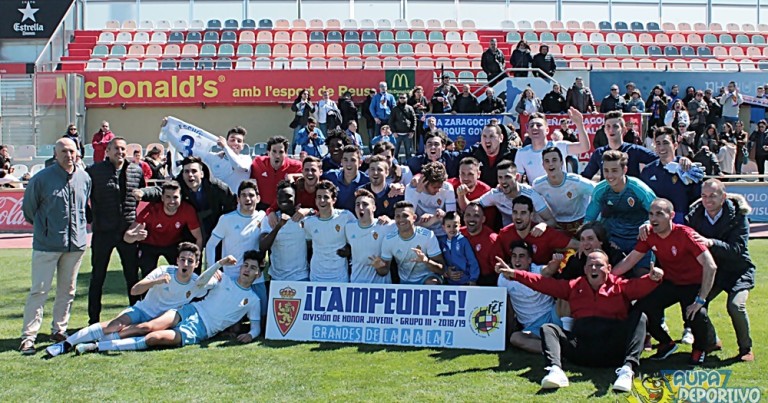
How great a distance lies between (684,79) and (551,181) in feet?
57.5

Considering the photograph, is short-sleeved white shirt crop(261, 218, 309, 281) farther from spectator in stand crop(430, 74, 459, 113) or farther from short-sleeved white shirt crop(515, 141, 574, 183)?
spectator in stand crop(430, 74, 459, 113)

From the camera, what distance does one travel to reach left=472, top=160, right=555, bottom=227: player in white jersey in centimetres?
767

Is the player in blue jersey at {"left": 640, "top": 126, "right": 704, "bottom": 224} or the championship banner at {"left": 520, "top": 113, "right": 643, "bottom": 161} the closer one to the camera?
the player in blue jersey at {"left": 640, "top": 126, "right": 704, "bottom": 224}

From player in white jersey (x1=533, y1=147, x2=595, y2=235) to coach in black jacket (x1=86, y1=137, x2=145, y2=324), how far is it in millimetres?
4003

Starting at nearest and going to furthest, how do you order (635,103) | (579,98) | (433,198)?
(433,198)
(579,98)
(635,103)

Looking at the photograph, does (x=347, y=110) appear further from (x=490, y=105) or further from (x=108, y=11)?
(x=108, y=11)

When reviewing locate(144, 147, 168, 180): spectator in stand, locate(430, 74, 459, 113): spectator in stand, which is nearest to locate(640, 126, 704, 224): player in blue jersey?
locate(144, 147, 168, 180): spectator in stand

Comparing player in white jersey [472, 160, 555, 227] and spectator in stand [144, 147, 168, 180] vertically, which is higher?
spectator in stand [144, 147, 168, 180]

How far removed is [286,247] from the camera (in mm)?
8211

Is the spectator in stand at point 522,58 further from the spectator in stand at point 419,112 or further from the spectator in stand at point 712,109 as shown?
the spectator in stand at point 712,109

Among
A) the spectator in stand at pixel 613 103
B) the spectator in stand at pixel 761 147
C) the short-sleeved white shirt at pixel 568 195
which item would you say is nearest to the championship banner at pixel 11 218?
the short-sleeved white shirt at pixel 568 195

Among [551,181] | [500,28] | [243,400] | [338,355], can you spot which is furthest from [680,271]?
[500,28]

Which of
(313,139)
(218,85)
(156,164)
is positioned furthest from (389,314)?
(218,85)

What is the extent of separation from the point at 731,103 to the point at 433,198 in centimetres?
1613
